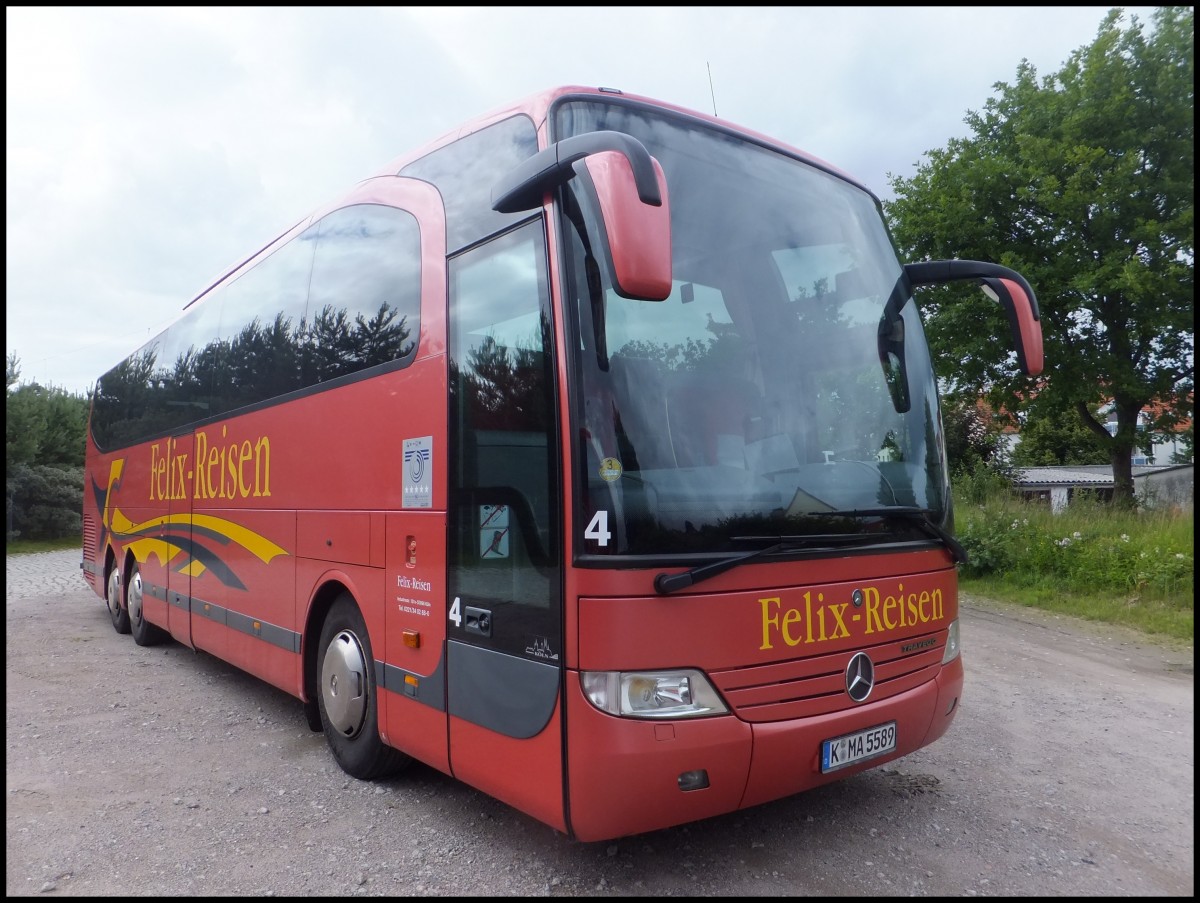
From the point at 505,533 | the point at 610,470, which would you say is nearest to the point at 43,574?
the point at 505,533

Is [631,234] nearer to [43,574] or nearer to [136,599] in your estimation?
[136,599]

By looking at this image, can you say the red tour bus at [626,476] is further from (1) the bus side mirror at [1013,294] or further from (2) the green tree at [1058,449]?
(2) the green tree at [1058,449]

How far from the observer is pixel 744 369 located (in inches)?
147

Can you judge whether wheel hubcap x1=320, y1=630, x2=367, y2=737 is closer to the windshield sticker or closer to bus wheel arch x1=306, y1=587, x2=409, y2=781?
bus wheel arch x1=306, y1=587, x2=409, y2=781

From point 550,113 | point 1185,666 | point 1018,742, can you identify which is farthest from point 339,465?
point 1185,666

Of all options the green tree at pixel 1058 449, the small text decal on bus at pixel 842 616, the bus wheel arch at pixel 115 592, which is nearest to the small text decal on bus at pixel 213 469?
the bus wheel arch at pixel 115 592

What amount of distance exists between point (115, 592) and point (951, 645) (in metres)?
9.75

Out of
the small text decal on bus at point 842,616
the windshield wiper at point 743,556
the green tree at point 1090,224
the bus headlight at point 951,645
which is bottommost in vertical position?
the bus headlight at point 951,645

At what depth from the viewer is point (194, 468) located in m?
7.68

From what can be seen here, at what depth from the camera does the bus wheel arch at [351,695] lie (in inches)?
188

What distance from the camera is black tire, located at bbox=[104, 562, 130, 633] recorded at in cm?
1027

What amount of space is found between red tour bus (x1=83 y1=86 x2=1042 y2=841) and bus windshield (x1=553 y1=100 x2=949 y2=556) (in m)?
0.01

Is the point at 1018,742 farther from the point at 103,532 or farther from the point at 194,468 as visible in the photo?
the point at 103,532

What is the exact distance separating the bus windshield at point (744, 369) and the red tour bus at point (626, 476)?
0.5 inches
